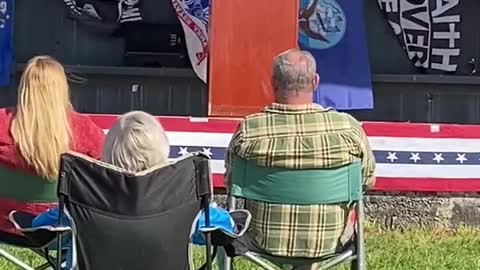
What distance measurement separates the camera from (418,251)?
777 centimetres

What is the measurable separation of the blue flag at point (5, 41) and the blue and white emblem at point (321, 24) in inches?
105

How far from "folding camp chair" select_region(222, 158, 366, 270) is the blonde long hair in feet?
2.53

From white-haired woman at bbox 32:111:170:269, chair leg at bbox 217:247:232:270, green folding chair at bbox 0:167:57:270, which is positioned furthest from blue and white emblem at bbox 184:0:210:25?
white-haired woman at bbox 32:111:170:269

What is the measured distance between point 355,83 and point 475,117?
1.53 m

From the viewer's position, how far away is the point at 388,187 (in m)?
8.54

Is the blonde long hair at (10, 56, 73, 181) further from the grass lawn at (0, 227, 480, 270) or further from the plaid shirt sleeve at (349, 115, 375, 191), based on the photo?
the grass lawn at (0, 227, 480, 270)

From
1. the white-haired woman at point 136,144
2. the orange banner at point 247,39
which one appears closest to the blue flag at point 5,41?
the orange banner at point 247,39

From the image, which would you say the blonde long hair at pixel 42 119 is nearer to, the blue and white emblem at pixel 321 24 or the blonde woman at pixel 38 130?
the blonde woman at pixel 38 130

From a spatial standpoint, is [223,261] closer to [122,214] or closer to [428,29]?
[122,214]

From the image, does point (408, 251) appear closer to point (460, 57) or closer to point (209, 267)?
point (209, 267)

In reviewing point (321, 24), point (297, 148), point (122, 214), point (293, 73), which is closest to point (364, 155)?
point (297, 148)

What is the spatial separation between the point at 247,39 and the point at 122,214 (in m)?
4.70

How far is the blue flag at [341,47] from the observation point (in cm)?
1075

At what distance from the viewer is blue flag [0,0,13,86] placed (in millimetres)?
10844
